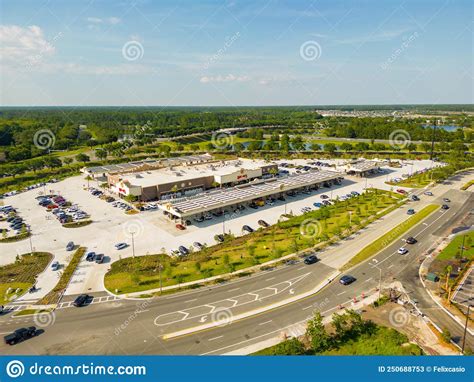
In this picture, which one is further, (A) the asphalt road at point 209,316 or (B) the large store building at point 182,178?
(B) the large store building at point 182,178

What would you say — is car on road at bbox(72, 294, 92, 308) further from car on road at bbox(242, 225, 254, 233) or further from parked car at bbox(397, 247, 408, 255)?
parked car at bbox(397, 247, 408, 255)

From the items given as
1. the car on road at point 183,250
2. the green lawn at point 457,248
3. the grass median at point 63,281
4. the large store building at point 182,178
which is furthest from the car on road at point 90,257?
the green lawn at point 457,248

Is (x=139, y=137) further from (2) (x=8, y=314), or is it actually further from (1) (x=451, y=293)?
(1) (x=451, y=293)

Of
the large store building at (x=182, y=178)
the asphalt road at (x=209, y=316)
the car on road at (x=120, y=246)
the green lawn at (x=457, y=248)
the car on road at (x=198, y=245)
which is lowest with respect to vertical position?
the asphalt road at (x=209, y=316)

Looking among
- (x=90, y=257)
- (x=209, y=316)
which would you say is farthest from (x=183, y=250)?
(x=209, y=316)

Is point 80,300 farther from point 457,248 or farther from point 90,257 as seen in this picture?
point 457,248

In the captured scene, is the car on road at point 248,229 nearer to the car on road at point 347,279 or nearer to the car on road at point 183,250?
the car on road at point 183,250

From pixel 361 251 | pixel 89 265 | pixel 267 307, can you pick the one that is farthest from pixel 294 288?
pixel 89 265

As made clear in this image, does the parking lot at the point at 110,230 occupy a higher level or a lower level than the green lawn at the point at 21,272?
higher
